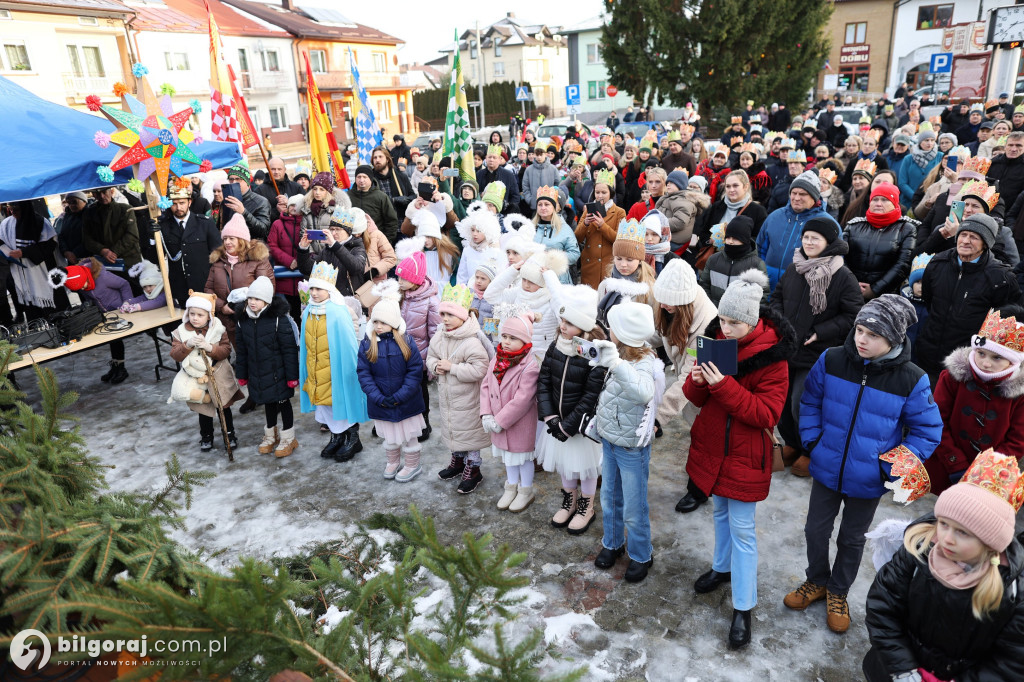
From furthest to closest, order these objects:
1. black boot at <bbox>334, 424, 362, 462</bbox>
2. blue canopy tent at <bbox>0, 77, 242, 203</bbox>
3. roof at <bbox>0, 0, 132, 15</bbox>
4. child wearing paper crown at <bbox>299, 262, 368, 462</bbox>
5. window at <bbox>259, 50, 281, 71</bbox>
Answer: window at <bbox>259, 50, 281, 71</bbox> → roof at <bbox>0, 0, 132, 15</bbox> → blue canopy tent at <bbox>0, 77, 242, 203</bbox> → black boot at <bbox>334, 424, 362, 462</bbox> → child wearing paper crown at <bbox>299, 262, 368, 462</bbox>

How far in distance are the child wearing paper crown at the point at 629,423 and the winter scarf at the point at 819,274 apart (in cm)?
151

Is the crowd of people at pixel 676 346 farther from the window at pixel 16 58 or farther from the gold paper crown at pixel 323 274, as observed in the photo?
the window at pixel 16 58

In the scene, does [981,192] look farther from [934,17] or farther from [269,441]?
[934,17]

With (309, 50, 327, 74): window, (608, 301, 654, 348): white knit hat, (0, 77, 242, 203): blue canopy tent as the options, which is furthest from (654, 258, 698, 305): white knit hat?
(309, 50, 327, 74): window

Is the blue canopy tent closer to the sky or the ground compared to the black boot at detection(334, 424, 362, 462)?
closer to the sky

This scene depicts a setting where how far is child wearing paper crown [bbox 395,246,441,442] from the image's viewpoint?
5906mm

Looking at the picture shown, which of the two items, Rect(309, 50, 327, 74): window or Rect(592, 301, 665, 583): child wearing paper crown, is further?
Rect(309, 50, 327, 74): window

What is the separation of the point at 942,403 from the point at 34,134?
9810mm

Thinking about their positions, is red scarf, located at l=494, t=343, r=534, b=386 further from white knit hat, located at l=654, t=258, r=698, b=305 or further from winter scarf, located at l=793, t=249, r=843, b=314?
winter scarf, located at l=793, t=249, r=843, b=314

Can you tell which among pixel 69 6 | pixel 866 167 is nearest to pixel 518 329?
pixel 866 167

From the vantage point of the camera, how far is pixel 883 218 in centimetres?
545

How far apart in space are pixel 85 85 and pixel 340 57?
22435mm

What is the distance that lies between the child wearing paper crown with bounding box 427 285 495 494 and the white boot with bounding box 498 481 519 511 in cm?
Answer: 37

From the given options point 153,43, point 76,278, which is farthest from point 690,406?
point 153,43
